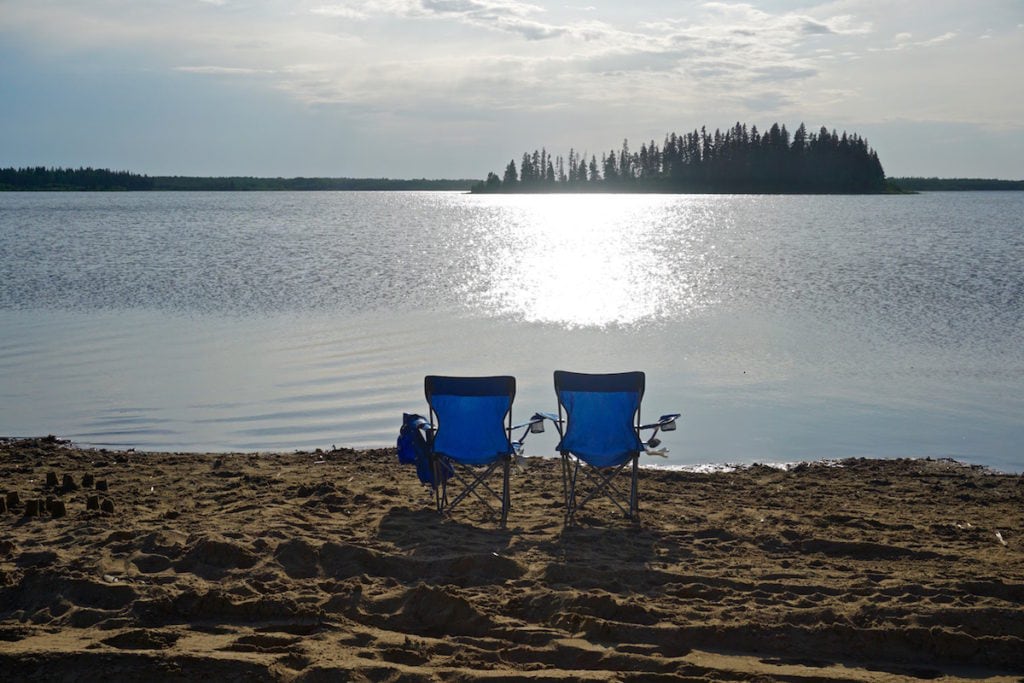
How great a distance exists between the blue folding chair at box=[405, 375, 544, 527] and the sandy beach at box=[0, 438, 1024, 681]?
0.90 ft

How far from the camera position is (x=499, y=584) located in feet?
14.8

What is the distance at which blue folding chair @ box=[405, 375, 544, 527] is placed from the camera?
5.68 metres

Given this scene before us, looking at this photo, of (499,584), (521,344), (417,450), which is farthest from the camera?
(521,344)

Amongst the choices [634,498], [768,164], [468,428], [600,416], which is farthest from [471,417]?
[768,164]

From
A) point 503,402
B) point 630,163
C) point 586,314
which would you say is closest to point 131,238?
point 586,314

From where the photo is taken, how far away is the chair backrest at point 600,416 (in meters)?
5.71

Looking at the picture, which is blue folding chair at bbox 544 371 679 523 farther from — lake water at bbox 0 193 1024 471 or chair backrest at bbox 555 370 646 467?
lake water at bbox 0 193 1024 471

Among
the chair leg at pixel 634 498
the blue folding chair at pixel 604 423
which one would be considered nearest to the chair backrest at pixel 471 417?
the blue folding chair at pixel 604 423

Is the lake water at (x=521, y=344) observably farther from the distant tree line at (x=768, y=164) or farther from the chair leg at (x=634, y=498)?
the distant tree line at (x=768, y=164)

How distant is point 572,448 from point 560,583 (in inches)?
54.1

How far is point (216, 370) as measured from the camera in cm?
1176

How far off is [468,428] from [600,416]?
78 cm

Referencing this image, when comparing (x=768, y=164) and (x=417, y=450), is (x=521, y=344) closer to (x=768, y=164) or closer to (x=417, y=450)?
(x=417, y=450)

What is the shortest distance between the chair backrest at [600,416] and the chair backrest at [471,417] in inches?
13.5
